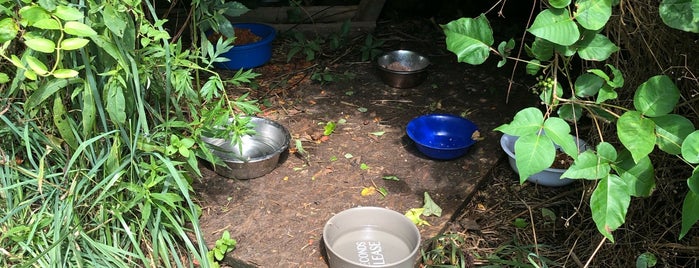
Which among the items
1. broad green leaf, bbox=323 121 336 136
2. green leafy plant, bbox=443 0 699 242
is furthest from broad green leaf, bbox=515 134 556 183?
broad green leaf, bbox=323 121 336 136

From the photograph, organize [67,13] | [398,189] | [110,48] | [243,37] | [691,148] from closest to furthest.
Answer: [691,148]
[67,13]
[110,48]
[398,189]
[243,37]

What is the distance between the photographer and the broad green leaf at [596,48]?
169 centimetres

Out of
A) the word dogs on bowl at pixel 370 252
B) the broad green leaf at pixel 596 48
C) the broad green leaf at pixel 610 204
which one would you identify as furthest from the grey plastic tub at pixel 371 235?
the broad green leaf at pixel 596 48

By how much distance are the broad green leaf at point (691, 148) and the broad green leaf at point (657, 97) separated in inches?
3.9

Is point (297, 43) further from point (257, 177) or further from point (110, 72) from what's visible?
point (110, 72)

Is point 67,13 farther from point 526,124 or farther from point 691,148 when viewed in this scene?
point 691,148

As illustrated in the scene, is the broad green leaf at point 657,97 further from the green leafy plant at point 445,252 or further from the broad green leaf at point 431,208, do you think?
the broad green leaf at point 431,208

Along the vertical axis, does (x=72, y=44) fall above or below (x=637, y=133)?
above

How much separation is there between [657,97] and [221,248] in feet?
5.00

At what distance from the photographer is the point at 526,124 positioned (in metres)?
1.61

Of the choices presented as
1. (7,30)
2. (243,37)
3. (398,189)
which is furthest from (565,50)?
(243,37)

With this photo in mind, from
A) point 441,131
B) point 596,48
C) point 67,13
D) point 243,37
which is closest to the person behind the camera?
point 596,48

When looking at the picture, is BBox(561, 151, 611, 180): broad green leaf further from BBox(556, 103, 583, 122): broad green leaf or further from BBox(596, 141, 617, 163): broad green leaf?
BBox(556, 103, 583, 122): broad green leaf

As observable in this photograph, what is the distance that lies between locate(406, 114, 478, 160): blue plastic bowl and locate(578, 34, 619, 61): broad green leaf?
1224mm
